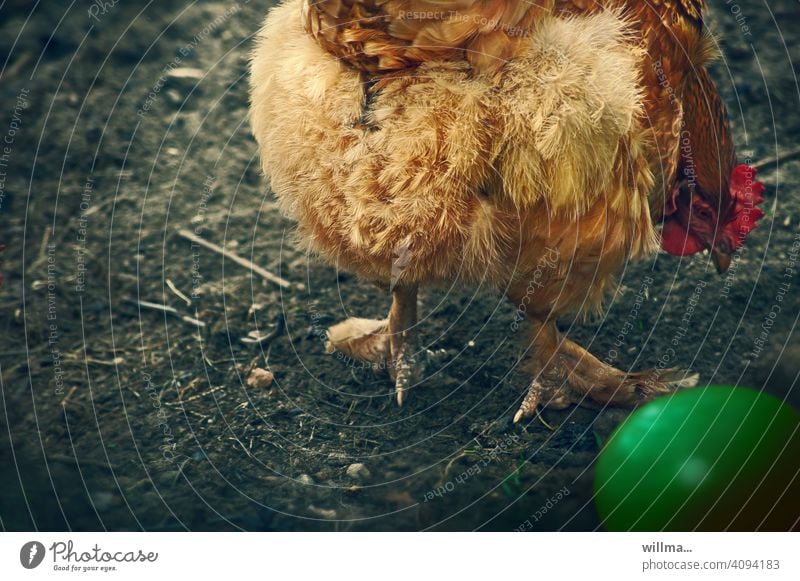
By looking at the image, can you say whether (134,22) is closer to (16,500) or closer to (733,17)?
(16,500)

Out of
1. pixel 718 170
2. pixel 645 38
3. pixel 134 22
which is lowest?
pixel 134 22

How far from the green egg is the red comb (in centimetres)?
39

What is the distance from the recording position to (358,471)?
1.75 m

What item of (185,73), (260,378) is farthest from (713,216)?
(185,73)

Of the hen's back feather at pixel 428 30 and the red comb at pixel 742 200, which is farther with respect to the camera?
the red comb at pixel 742 200

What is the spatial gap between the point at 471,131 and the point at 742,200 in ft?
2.57

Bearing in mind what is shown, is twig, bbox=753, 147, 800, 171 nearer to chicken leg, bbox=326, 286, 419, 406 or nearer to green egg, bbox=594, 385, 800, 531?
green egg, bbox=594, 385, 800, 531

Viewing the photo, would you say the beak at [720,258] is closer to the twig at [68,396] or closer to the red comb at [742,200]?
the red comb at [742,200]

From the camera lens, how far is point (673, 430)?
168 cm

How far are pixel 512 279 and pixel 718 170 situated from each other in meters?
0.51

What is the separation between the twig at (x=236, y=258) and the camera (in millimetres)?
2162

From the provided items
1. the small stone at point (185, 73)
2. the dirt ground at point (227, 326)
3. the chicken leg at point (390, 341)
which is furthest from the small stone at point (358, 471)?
the small stone at point (185, 73)

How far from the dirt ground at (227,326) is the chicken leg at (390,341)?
0.04m
